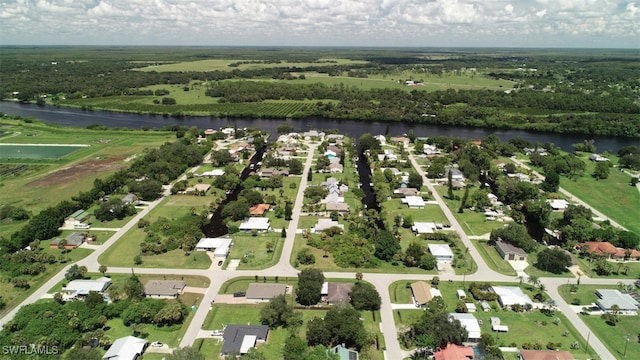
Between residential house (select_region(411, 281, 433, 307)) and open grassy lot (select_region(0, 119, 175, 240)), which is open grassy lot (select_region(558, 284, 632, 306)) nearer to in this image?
residential house (select_region(411, 281, 433, 307))

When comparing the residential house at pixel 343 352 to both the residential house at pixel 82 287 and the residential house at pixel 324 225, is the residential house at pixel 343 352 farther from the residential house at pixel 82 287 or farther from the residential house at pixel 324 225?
the residential house at pixel 82 287

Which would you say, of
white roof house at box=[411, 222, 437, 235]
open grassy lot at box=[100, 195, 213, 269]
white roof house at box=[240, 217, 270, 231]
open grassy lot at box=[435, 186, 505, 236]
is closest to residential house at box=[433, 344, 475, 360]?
white roof house at box=[411, 222, 437, 235]

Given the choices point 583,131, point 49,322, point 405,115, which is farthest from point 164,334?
point 583,131

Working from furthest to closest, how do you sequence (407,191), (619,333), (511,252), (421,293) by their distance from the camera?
(407,191)
(511,252)
(421,293)
(619,333)

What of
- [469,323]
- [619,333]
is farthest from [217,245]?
[619,333]

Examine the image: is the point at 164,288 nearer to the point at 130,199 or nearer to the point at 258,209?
the point at 258,209

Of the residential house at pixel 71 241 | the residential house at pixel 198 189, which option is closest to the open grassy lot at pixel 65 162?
the residential house at pixel 71 241
